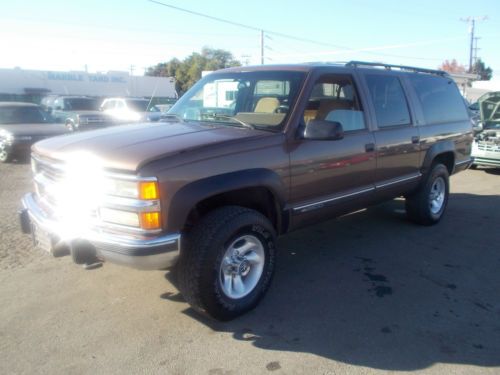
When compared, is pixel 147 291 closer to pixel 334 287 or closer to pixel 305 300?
pixel 305 300

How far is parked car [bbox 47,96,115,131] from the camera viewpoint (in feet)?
47.9

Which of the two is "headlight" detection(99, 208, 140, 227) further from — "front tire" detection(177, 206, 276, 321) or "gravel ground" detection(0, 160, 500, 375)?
"gravel ground" detection(0, 160, 500, 375)

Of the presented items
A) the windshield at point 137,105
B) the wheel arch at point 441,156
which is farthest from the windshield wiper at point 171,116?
the windshield at point 137,105

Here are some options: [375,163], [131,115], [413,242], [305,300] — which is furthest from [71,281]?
[131,115]

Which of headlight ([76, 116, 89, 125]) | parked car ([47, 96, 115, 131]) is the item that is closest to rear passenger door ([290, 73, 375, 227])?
parked car ([47, 96, 115, 131])

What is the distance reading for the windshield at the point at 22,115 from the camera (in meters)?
11.3

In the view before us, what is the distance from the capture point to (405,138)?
15.7 ft

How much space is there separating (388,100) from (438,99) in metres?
1.31

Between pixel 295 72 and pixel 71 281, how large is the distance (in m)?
2.82

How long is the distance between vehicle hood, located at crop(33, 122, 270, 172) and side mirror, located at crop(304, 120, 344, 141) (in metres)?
0.36

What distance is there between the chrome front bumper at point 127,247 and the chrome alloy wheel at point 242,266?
0.49 metres

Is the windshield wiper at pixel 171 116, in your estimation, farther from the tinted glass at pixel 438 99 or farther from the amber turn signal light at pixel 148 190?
the tinted glass at pixel 438 99

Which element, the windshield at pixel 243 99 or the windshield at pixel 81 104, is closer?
the windshield at pixel 243 99

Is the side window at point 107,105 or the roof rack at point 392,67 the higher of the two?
the side window at point 107,105
